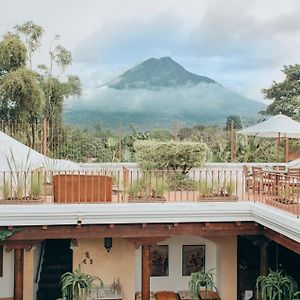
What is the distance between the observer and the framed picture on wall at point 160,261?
40.2ft

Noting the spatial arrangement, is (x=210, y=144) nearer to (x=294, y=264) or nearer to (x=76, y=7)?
(x=294, y=264)

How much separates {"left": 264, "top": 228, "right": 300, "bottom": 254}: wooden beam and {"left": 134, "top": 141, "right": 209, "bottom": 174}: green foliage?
4.28 meters

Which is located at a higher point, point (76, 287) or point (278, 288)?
point (278, 288)

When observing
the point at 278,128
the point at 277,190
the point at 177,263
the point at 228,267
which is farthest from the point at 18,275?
the point at 278,128

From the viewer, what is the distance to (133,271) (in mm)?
11484

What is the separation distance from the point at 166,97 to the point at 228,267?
73694mm

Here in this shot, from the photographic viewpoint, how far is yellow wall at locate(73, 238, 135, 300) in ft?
37.4

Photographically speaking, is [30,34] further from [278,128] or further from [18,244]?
[18,244]

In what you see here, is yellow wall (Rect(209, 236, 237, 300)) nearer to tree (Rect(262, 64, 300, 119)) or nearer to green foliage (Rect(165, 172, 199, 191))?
green foliage (Rect(165, 172, 199, 191))

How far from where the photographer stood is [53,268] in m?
12.6

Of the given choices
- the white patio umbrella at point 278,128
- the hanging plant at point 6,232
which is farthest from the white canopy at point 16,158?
the white patio umbrella at point 278,128

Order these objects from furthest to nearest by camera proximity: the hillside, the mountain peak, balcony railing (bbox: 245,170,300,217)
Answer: the mountain peak
the hillside
balcony railing (bbox: 245,170,300,217)

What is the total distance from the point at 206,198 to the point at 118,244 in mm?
2811

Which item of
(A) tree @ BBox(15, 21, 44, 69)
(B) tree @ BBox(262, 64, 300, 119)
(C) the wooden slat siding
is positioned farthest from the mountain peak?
(C) the wooden slat siding
